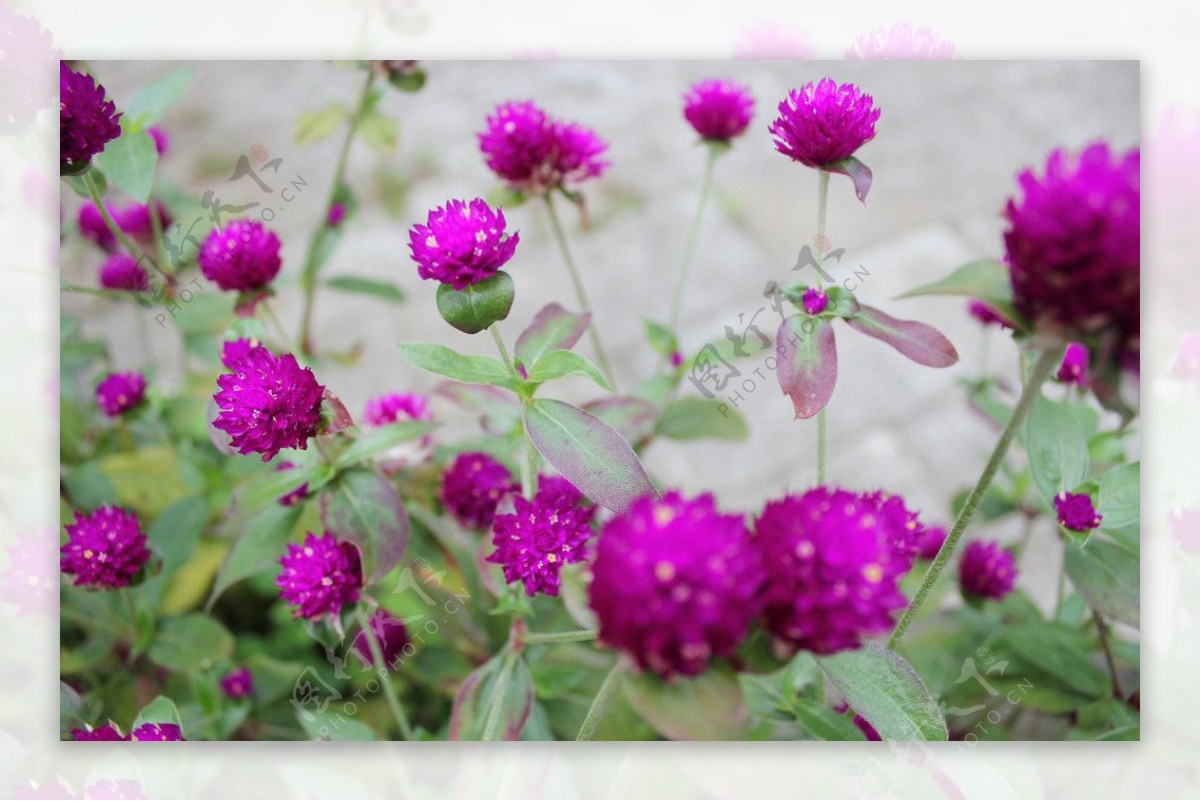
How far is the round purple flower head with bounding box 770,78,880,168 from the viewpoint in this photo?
75 cm

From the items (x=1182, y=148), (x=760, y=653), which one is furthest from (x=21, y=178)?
(x=1182, y=148)

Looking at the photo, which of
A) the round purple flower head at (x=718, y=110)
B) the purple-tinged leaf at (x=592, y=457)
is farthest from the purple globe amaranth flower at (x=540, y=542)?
the round purple flower head at (x=718, y=110)

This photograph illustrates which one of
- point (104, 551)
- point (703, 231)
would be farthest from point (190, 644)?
point (703, 231)

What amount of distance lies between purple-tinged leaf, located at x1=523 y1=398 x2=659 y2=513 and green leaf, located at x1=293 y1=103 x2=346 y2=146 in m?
0.66

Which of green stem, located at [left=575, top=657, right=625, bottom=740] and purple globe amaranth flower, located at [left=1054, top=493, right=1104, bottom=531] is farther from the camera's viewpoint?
purple globe amaranth flower, located at [left=1054, top=493, right=1104, bottom=531]

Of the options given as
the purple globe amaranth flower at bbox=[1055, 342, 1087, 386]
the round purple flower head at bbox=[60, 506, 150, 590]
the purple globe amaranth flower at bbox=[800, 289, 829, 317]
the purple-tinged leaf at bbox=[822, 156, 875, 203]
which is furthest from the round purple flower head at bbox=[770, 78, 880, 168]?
the round purple flower head at bbox=[60, 506, 150, 590]

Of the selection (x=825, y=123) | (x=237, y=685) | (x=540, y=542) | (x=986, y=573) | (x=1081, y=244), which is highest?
(x=825, y=123)

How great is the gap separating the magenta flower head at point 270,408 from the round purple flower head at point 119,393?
0.47 meters

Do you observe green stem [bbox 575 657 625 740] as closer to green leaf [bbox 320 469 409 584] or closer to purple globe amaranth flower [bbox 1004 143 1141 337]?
green leaf [bbox 320 469 409 584]

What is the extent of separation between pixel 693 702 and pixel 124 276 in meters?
0.97

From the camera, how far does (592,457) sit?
0.73m

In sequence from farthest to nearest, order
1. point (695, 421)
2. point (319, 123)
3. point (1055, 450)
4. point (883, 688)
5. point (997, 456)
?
point (319, 123), point (695, 421), point (1055, 450), point (883, 688), point (997, 456)

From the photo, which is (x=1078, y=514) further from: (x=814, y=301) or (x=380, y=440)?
(x=380, y=440)

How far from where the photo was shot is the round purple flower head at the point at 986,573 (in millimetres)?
1067
